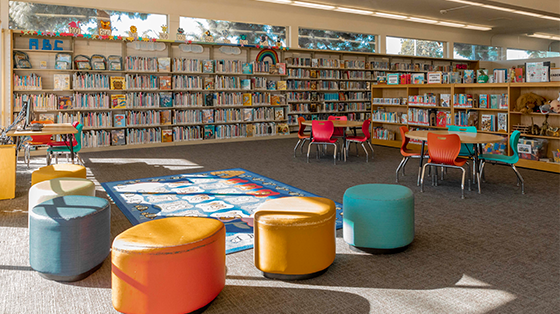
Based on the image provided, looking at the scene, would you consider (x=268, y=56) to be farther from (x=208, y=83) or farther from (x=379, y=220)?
(x=379, y=220)

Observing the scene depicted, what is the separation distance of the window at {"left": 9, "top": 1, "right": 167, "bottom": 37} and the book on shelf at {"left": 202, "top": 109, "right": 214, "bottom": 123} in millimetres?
2181

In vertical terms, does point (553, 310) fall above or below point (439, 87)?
below

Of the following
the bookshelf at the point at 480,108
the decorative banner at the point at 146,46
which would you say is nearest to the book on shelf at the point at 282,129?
the bookshelf at the point at 480,108

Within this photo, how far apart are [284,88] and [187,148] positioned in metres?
3.49

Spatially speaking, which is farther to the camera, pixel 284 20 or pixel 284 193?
Answer: pixel 284 20

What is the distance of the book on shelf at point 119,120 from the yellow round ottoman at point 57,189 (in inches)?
234

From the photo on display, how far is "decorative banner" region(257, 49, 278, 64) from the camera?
11.4m

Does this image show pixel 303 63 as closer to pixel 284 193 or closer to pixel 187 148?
pixel 187 148

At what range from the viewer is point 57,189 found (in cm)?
353

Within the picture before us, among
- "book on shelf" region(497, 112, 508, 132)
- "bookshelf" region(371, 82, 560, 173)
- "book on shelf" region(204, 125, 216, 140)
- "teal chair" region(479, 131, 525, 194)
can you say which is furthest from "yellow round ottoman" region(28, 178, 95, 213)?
"book on shelf" region(204, 125, 216, 140)

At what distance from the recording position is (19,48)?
28.0 feet

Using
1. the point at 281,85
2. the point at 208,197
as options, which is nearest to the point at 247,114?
the point at 281,85

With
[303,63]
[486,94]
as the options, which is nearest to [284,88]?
[303,63]

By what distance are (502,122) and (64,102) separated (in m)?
8.52
